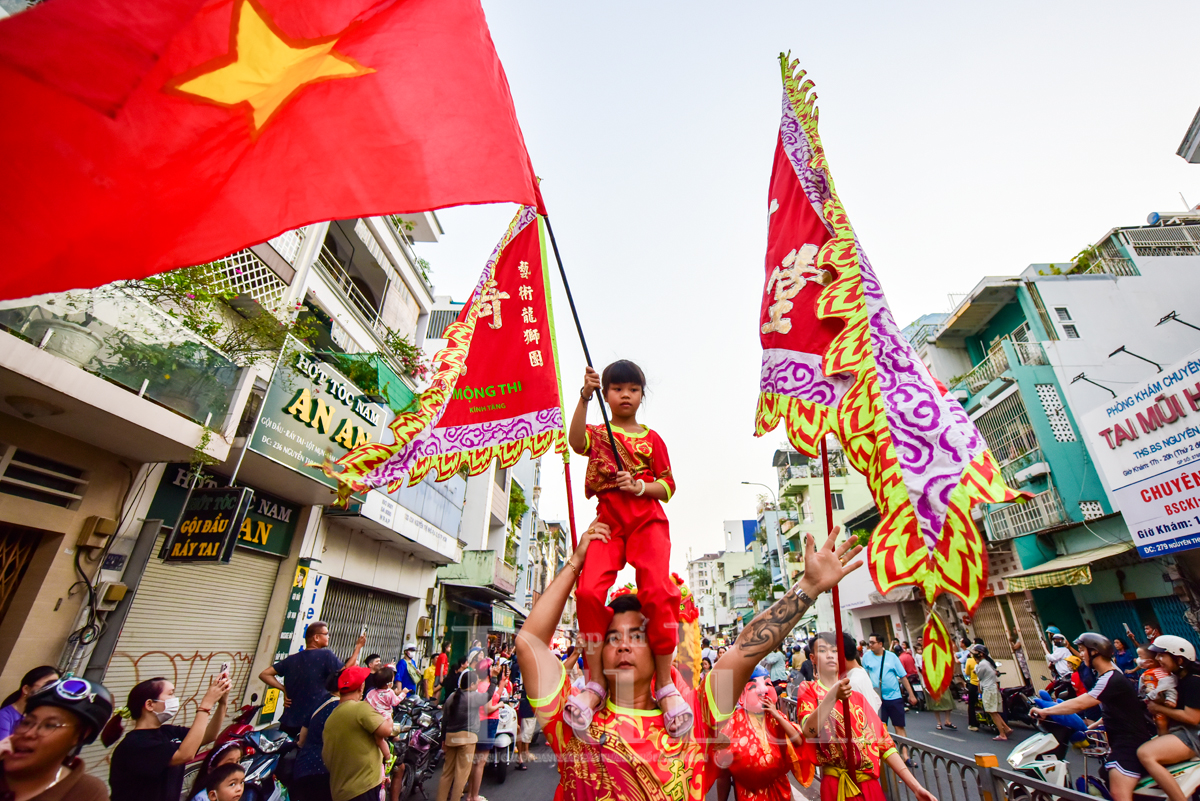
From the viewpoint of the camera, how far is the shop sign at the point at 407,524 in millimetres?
11594

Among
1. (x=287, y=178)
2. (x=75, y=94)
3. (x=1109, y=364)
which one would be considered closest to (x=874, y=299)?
(x=287, y=178)

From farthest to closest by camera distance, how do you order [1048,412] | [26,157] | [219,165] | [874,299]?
[1048,412]
[874,299]
[219,165]
[26,157]

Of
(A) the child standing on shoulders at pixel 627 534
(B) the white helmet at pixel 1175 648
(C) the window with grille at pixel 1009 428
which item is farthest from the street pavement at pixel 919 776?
(C) the window with grille at pixel 1009 428

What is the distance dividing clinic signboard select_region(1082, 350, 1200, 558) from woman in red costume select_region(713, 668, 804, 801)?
10.5 meters

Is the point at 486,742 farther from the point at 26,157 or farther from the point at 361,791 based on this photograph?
the point at 26,157

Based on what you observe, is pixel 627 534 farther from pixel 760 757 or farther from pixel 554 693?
pixel 760 757

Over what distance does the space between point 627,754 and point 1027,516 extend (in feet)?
62.9

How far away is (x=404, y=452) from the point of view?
301 centimetres

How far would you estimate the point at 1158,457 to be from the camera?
10.2m

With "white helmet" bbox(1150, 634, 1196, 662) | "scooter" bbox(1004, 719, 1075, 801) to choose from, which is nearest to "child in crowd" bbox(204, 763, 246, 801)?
"scooter" bbox(1004, 719, 1075, 801)

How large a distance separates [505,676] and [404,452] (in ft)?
31.2

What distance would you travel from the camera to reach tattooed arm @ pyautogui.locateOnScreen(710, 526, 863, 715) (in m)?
A: 1.85

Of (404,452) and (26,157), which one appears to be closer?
(26,157)

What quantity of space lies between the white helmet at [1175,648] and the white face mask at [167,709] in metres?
6.81
